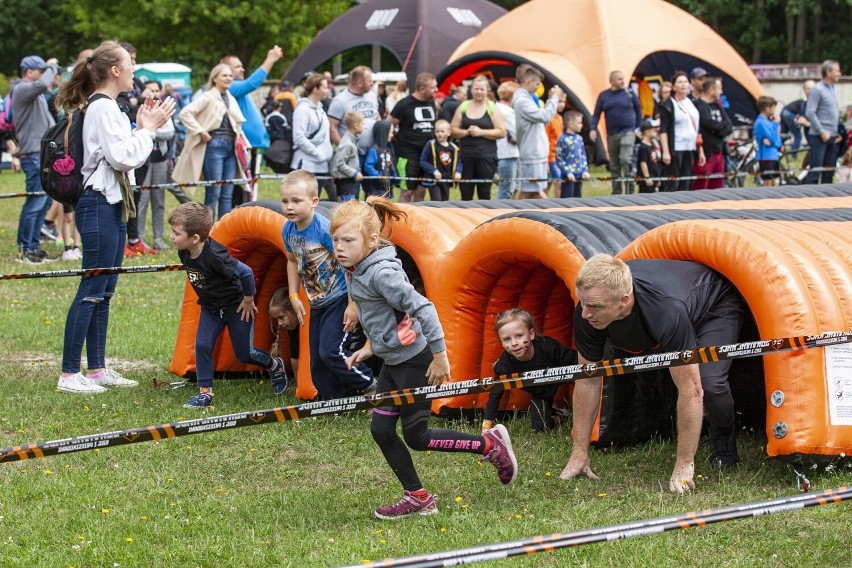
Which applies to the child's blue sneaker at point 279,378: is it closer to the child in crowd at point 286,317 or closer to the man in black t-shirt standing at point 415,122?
the child in crowd at point 286,317

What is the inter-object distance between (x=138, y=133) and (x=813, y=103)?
1267cm

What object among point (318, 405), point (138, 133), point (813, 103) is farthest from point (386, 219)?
point (813, 103)

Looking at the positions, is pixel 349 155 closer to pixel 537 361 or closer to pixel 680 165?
pixel 680 165

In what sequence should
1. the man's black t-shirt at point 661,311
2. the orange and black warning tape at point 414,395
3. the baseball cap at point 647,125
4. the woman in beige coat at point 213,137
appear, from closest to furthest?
the orange and black warning tape at point 414,395, the man's black t-shirt at point 661,311, the woman in beige coat at point 213,137, the baseball cap at point 647,125

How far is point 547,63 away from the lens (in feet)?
72.2

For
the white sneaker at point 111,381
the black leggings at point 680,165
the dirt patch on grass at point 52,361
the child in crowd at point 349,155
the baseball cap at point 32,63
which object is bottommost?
the dirt patch on grass at point 52,361

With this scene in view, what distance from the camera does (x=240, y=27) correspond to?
44438mm

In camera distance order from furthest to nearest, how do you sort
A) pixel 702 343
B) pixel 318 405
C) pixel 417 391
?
pixel 702 343, pixel 417 391, pixel 318 405

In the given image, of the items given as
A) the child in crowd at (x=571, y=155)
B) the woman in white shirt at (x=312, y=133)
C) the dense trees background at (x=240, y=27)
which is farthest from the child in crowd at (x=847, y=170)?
the dense trees background at (x=240, y=27)

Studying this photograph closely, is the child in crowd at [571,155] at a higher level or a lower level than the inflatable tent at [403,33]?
lower

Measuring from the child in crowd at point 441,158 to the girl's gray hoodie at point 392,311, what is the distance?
875 cm

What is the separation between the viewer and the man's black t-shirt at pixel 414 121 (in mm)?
14383

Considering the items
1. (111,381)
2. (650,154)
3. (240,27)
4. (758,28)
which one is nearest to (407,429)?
(111,381)

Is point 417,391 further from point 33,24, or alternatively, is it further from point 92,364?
point 33,24
